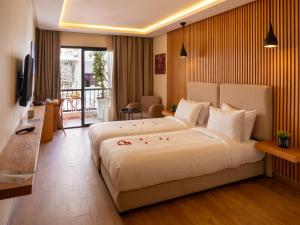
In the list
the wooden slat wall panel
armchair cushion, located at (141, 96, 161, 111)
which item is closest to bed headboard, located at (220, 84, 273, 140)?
the wooden slat wall panel

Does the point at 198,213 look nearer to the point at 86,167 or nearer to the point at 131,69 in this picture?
the point at 86,167

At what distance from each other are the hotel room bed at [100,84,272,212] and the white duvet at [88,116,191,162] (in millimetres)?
422

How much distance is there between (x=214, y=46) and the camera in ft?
15.1

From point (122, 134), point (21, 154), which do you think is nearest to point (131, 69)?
point (122, 134)

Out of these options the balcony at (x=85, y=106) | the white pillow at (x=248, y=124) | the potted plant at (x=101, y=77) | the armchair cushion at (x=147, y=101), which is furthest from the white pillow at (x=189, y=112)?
the potted plant at (x=101, y=77)

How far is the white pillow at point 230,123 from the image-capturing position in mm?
3432

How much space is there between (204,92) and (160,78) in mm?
2430

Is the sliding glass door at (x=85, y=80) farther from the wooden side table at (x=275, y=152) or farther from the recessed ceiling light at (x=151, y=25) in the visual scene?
the wooden side table at (x=275, y=152)

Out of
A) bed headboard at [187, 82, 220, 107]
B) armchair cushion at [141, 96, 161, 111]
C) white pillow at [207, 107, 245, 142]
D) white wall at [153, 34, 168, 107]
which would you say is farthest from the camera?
armchair cushion at [141, 96, 161, 111]

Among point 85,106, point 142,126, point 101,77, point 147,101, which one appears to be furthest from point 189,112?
point 85,106

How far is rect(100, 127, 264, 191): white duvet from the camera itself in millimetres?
2609

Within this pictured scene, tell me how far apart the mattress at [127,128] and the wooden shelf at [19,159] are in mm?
1288

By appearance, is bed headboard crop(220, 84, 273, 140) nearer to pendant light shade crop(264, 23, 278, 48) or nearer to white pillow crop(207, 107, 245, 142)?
white pillow crop(207, 107, 245, 142)

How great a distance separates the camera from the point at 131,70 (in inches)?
280
